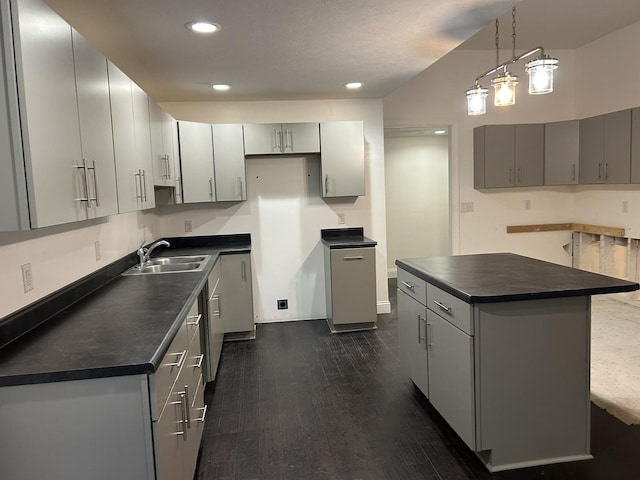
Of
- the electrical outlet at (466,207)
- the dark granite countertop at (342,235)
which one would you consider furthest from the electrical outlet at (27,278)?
the electrical outlet at (466,207)

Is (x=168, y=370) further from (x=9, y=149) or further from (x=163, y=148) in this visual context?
(x=163, y=148)

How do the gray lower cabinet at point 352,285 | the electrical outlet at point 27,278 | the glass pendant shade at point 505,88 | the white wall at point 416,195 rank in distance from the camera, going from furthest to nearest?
the white wall at point 416,195
the gray lower cabinet at point 352,285
the glass pendant shade at point 505,88
the electrical outlet at point 27,278

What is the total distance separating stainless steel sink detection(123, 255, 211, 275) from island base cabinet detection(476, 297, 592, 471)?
2.02 metres

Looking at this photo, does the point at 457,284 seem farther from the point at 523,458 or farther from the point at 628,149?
the point at 628,149

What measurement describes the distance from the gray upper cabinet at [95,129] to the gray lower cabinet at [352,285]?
2.54m

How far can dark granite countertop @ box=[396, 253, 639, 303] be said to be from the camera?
7.07 ft

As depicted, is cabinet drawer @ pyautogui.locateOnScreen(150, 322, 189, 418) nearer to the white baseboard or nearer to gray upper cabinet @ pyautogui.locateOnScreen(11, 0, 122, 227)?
gray upper cabinet @ pyautogui.locateOnScreen(11, 0, 122, 227)

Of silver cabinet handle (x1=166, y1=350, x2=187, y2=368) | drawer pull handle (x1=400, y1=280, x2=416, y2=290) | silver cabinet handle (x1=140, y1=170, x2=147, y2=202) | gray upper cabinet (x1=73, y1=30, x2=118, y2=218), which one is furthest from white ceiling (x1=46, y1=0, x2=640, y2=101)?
silver cabinet handle (x1=166, y1=350, x2=187, y2=368)

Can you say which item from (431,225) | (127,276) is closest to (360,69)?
(127,276)

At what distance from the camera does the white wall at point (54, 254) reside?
1.81 metres

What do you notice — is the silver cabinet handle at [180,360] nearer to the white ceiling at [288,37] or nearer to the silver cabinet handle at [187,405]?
the silver cabinet handle at [187,405]

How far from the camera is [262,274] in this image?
4.96 metres

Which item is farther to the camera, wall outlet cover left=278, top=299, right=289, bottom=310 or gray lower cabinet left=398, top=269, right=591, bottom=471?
wall outlet cover left=278, top=299, right=289, bottom=310

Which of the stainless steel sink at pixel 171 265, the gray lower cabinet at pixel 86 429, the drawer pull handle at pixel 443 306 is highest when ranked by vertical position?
the stainless steel sink at pixel 171 265
